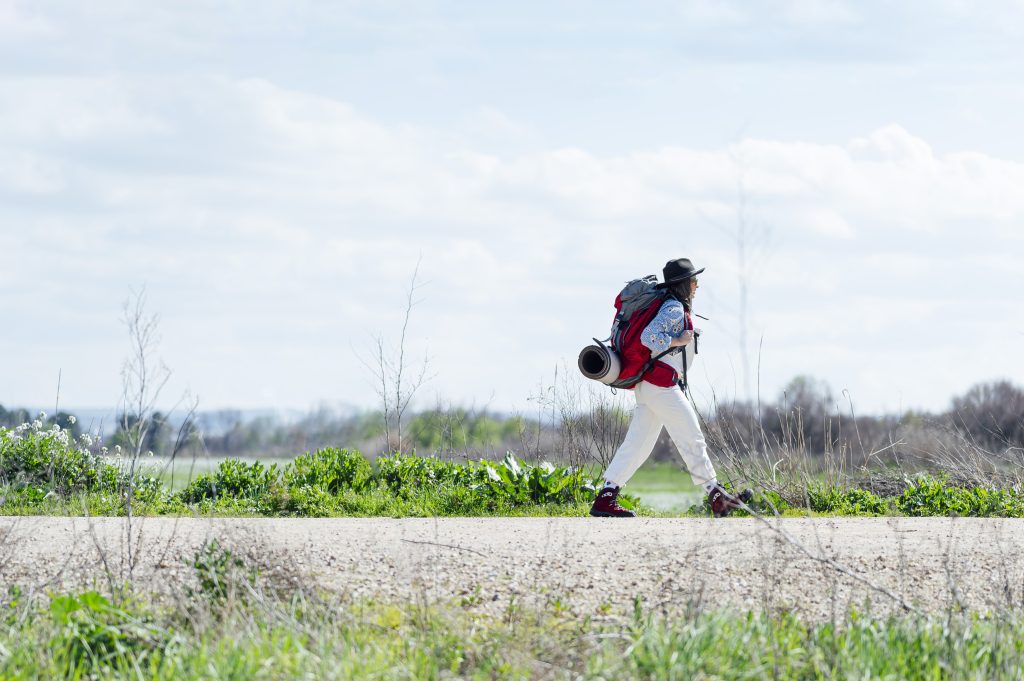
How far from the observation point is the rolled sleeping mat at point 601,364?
873 centimetres

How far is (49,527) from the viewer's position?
7.68 m

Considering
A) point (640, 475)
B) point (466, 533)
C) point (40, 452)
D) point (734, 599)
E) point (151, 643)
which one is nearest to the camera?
point (151, 643)

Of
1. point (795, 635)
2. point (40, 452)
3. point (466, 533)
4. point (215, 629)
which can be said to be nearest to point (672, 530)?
point (466, 533)

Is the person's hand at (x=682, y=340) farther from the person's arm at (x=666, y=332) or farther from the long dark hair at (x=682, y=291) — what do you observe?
the long dark hair at (x=682, y=291)

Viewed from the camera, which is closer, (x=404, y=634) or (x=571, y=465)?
(x=404, y=634)

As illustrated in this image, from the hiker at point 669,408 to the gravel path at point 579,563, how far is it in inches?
43.7

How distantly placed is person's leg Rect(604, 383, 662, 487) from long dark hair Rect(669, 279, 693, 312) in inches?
26.8

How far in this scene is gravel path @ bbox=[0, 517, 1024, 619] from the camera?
5941 millimetres

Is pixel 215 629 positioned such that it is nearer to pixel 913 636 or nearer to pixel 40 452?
pixel 913 636

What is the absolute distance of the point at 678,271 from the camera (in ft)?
29.2

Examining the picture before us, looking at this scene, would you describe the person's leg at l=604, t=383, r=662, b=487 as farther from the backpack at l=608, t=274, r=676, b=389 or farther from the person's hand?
the person's hand

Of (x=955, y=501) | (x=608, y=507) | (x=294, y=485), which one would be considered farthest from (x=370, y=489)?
(x=955, y=501)

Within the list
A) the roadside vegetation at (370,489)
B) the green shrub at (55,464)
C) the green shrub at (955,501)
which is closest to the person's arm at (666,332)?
the roadside vegetation at (370,489)

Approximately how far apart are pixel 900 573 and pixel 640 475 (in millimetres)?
53655
